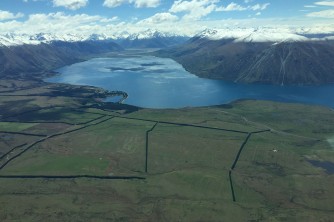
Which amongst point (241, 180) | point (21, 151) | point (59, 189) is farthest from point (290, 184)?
point (21, 151)

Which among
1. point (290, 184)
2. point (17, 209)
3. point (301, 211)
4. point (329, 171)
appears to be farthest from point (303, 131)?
point (17, 209)

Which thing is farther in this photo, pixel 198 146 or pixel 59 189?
pixel 198 146

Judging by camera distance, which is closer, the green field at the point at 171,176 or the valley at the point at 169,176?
the green field at the point at 171,176

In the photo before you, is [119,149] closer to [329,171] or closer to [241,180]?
[241,180]

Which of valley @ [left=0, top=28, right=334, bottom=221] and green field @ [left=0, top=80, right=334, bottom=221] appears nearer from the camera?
green field @ [left=0, top=80, right=334, bottom=221]

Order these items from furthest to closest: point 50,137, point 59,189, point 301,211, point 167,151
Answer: point 50,137 < point 167,151 < point 59,189 < point 301,211

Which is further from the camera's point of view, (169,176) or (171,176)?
(169,176)

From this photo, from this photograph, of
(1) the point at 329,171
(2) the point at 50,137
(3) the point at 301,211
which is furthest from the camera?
(2) the point at 50,137

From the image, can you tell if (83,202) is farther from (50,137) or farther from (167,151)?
(50,137)
